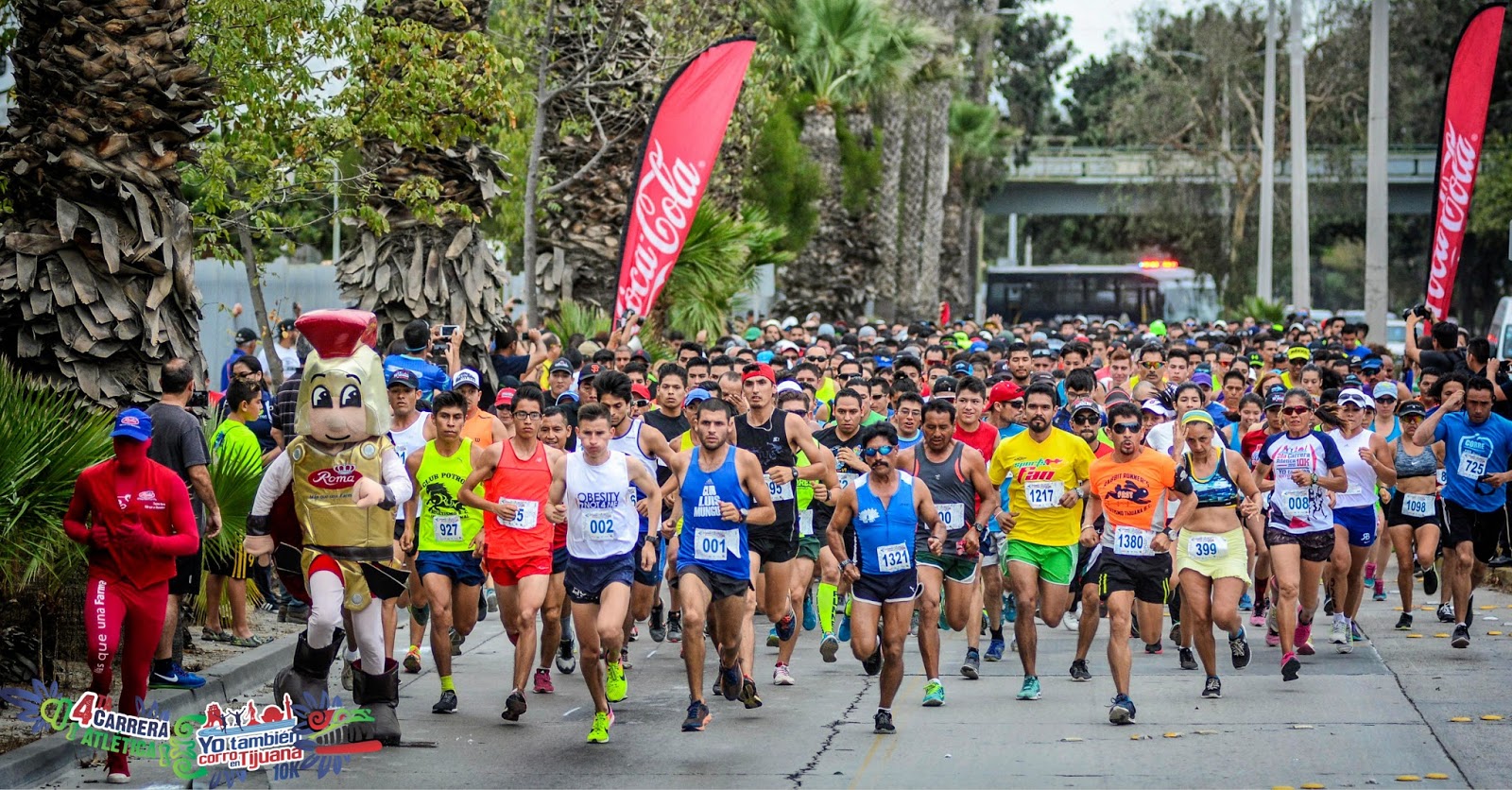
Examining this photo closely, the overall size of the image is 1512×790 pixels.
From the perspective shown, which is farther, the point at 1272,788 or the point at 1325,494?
the point at 1325,494

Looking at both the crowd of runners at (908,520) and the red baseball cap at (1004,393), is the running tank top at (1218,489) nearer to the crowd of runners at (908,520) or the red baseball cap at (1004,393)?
the crowd of runners at (908,520)

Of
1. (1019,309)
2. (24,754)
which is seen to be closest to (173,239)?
(24,754)

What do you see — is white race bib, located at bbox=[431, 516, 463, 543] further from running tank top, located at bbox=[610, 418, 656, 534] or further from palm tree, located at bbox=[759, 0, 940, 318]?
palm tree, located at bbox=[759, 0, 940, 318]

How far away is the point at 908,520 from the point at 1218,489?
223 centimetres

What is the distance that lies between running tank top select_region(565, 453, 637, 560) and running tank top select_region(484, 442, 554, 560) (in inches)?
17.7

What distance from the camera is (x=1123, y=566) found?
10656 millimetres

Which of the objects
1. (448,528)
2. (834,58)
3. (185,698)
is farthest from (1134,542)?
(834,58)

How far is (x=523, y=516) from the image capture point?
416 inches

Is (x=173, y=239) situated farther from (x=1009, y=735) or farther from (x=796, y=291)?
(x=796, y=291)

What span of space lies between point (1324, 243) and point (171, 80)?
231ft

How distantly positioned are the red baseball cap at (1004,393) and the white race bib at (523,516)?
4.49m

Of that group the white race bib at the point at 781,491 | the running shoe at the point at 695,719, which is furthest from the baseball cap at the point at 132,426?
the white race bib at the point at 781,491

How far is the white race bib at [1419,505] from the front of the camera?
13.3 meters

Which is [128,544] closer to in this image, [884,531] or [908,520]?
[884,531]
